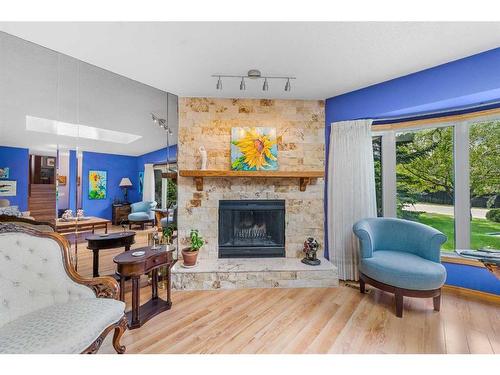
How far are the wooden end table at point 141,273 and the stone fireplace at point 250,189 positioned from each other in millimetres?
698

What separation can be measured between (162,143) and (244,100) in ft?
4.04

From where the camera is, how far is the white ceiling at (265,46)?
1566mm

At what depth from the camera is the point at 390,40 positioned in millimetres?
1718

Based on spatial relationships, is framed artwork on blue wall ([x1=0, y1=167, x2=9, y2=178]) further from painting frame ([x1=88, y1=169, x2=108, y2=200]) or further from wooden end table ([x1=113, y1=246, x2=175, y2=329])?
wooden end table ([x1=113, y1=246, x2=175, y2=329])

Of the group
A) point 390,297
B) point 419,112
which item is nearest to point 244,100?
point 419,112

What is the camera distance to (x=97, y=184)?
7.25 feet

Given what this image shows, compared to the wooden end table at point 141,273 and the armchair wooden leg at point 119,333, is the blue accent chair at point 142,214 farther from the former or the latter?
the armchair wooden leg at point 119,333

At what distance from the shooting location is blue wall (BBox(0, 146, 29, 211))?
5.66ft

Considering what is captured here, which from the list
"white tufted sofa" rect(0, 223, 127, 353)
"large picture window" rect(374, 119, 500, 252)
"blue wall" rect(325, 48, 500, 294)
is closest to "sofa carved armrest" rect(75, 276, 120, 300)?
"white tufted sofa" rect(0, 223, 127, 353)

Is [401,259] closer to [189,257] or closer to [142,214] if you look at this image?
[189,257]

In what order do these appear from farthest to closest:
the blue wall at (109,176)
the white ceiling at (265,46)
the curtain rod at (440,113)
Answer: the curtain rod at (440,113) → the blue wall at (109,176) → the white ceiling at (265,46)

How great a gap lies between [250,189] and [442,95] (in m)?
2.28

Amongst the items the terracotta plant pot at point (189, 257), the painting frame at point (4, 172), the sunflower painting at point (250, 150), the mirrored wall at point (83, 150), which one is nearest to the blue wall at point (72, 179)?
the mirrored wall at point (83, 150)

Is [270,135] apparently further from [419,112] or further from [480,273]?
[480,273]
